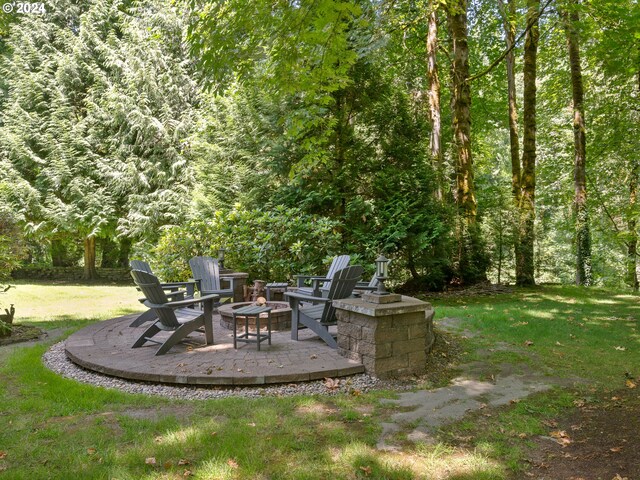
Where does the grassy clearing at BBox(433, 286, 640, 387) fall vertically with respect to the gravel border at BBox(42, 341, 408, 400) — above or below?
below

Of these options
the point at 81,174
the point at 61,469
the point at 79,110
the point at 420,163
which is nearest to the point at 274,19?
the point at 61,469

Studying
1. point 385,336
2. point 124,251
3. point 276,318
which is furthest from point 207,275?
point 124,251

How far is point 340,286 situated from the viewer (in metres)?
4.63

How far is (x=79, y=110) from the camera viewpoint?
1653 centimetres

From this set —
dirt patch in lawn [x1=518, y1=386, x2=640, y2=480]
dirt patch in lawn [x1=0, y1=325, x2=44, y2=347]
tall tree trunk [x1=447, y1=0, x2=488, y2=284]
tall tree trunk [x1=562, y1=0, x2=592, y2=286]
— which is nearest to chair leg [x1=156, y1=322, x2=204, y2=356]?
dirt patch in lawn [x1=0, y1=325, x2=44, y2=347]

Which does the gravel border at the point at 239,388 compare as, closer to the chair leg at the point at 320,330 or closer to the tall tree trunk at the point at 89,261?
the chair leg at the point at 320,330

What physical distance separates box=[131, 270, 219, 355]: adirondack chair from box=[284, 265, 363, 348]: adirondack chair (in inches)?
39.3

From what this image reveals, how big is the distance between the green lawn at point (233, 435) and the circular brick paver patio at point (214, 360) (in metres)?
0.34

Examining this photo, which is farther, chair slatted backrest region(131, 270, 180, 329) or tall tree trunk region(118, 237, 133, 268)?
tall tree trunk region(118, 237, 133, 268)

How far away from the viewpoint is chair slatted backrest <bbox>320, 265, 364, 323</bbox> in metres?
4.54

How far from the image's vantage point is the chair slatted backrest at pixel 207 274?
6.29 meters

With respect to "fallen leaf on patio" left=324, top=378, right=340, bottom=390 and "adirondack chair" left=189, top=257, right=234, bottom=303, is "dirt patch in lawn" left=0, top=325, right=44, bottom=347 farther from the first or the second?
"fallen leaf on patio" left=324, top=378, right=340, bottom=390

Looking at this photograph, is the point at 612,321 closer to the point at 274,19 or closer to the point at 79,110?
the point at 274,19

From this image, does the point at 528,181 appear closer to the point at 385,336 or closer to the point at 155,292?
the point at 385,336
